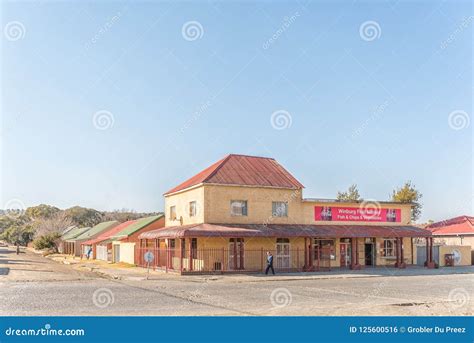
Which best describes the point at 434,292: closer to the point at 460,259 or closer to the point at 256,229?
the point at 256,229

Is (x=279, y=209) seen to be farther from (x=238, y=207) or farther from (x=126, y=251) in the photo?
(x=126, y=251)

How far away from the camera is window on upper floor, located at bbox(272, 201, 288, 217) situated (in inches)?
1464

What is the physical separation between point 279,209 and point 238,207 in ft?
10.0

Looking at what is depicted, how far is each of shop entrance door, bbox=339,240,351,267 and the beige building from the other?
7 centimetres

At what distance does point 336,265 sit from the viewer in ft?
126

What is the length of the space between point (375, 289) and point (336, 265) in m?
15.8

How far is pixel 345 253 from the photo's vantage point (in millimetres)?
38688

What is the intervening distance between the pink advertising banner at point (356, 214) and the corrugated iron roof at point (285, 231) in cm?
71

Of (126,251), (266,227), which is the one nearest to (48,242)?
(126,251)

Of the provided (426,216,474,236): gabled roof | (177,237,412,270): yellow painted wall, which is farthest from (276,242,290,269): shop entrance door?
(426,216,474,236): gabled roof

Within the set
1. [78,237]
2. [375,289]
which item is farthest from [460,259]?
[78,237]

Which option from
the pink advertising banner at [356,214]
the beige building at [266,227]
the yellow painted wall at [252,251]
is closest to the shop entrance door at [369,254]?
the beige building at [266,227]
